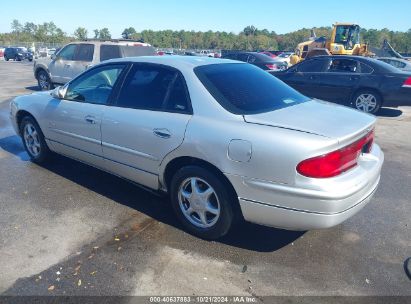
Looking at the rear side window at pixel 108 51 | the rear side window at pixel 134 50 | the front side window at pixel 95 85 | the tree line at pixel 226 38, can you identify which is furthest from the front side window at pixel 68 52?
the tree line at pixel 226 38

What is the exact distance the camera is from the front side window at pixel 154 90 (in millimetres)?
3398

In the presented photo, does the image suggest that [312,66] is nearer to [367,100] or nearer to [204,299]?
[367,100]

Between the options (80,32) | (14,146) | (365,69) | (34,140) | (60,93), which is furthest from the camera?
(80,32)

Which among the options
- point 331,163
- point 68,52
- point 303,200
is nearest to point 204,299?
point 303,200

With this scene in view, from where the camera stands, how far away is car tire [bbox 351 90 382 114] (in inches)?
353

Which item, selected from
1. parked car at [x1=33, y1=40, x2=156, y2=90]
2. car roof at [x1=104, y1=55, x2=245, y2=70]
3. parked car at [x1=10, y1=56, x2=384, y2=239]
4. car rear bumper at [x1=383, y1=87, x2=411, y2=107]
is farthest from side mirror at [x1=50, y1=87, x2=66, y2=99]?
car rear bumper at [x1=383, y1=87, x2=411, y2=107]

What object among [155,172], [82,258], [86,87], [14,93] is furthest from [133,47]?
[82,258]

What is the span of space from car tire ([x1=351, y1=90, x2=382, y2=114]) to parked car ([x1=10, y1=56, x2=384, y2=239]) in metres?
6.00

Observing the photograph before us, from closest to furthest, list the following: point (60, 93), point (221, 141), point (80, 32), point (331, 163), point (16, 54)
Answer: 1. point (331, 163)
2. point (221, 141)
3. point (60, 93)
4. point (16, 54)
5. point (80, 32)

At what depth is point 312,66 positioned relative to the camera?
978 cm

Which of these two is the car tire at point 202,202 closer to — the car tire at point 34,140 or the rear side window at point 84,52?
the car tire at point 34,140

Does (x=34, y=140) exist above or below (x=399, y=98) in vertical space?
above

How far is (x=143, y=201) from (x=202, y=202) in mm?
1129

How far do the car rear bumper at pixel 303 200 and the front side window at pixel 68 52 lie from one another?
31.4ft
